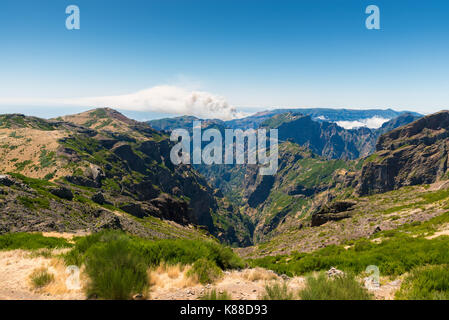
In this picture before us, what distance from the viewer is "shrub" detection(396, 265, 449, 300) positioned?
24.3 ft

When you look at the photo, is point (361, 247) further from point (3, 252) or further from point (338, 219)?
point (338, 219)

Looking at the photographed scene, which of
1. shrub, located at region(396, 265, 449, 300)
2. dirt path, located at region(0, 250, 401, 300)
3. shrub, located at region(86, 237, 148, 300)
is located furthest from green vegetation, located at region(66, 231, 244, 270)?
shrub, located at region(396, 265, 449, 300)

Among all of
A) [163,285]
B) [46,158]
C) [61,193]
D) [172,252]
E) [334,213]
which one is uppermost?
[163,285]

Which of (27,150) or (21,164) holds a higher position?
(27,150)

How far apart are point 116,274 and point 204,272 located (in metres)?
4.09

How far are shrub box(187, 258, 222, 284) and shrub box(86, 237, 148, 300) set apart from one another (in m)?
2.18

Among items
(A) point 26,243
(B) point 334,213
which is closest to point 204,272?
(A) point 26,243

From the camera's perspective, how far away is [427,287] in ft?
26.1

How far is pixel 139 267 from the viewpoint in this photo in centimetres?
869

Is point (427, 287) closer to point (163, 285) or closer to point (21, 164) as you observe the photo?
point (163, 285)

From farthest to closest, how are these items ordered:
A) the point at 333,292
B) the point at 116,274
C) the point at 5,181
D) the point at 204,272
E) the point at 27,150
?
the point at 27,150 < the point at 5,181 < the point at 204,272 < the point at 116,274 < the point at 333,292

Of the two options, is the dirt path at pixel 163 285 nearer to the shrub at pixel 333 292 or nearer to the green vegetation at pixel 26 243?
the shrub at pixel 333 292

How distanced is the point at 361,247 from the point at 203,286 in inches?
909

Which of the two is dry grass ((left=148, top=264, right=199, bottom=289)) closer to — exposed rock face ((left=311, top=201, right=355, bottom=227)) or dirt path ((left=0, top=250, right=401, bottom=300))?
dirt path ((left=0, top=250, right=401, bottom=300))
